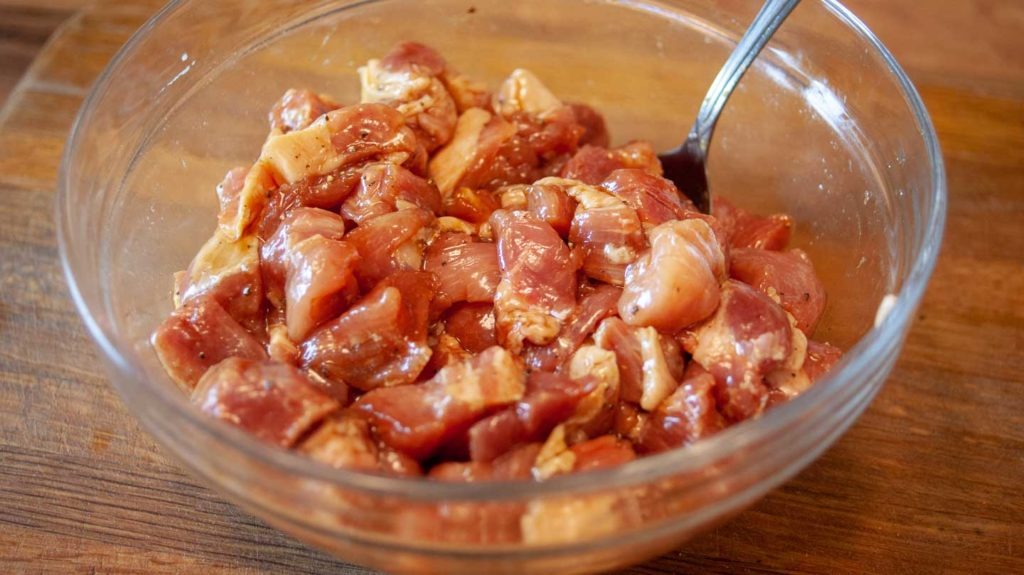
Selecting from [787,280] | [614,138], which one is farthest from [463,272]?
[614,138]

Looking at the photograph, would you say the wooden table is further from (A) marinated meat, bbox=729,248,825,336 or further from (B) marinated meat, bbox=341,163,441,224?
(B) marinated meat, bbox=341,163,441,224

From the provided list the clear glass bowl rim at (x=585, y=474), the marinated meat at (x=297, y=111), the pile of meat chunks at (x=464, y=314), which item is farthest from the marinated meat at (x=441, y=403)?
the marinated meat at (x=297, y=111)

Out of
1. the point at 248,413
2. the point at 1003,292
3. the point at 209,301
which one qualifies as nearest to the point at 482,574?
the point at 248,413

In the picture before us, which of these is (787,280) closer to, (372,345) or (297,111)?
(372,345)

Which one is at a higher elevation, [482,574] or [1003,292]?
[482,574]

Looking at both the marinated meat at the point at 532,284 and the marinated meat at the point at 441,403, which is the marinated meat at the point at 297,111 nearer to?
the marinated meat at the point at 532,284

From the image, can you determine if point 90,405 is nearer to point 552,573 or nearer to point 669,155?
point 552,573
